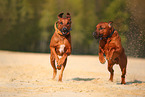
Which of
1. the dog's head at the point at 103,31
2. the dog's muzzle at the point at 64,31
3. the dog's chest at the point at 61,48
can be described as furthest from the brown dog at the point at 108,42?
the dog's chest at the point at 61,48

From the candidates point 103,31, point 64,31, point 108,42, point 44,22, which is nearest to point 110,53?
point 108,42

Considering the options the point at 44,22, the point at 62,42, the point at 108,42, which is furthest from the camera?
the point at 44,22

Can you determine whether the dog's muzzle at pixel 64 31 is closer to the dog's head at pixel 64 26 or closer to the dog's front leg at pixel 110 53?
the dog's head at pixel 64 26

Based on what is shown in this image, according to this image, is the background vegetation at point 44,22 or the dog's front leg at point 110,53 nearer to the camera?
the dog's front leg at point 110,53

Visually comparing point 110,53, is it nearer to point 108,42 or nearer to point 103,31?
point 108,42

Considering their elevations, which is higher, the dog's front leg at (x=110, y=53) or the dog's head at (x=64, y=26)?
the dog's head at (x=64, y=26)

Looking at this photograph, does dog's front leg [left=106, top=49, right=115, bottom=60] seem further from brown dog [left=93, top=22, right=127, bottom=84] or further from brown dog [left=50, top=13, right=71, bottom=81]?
brown dog [left=50, top=13, right=71, bottom=81]

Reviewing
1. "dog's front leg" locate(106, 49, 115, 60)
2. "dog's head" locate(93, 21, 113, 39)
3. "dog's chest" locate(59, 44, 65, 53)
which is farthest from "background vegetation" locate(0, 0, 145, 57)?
"dog's front leg" locate(106, 49, 115, 60)

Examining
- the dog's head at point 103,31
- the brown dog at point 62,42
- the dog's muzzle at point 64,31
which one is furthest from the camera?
the brown dog at point 62,42

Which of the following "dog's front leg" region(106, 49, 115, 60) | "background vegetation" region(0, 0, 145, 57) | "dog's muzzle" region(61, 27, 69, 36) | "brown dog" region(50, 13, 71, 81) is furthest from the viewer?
"background vegetation" region(0, 0, 145, 57)

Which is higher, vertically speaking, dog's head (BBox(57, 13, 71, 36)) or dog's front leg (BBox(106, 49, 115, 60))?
dog's head (BBox(57, 13, 71, 36))

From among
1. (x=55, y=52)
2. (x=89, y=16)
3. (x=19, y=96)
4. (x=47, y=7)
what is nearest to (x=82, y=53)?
(x=89, y=16)

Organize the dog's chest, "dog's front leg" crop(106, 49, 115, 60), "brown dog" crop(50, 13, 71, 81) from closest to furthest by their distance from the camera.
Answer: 1. "dog's front leg" crop(106, 49, 115, 60)
2. "brown dog" crop(50, 13, 71, 81)
3. the dog's chest

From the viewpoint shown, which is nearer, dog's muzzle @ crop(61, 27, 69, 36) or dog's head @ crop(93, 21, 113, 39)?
dog's head @ crop(93, 21, 113, 39)
